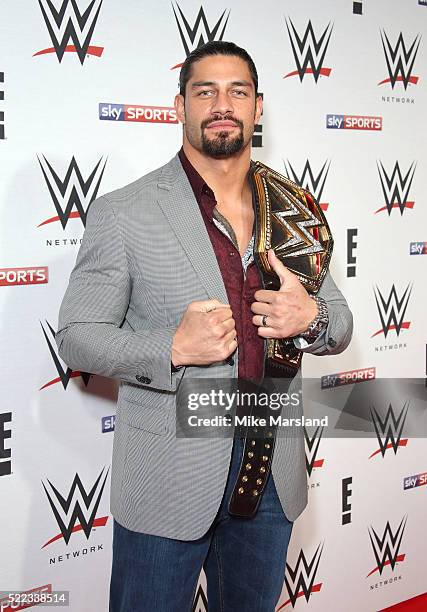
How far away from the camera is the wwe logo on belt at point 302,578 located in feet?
8.86

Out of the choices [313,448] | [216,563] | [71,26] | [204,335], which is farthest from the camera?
[313,448]

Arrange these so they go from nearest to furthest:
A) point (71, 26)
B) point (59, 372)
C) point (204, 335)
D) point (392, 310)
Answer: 1. point (204, 335)
2. point (71, 26)
3. point (59, 372)
4. point (392, 310)

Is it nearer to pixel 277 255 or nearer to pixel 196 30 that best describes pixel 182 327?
pixel 277 255

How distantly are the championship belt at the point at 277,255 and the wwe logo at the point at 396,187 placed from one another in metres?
0.98

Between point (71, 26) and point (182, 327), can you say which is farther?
point (71, 26)

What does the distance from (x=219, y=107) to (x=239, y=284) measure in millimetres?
391

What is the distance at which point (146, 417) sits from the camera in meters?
1.64

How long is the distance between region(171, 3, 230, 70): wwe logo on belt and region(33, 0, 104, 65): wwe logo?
25cm

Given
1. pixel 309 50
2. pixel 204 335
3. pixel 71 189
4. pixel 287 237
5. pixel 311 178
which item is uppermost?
pixel 309 50

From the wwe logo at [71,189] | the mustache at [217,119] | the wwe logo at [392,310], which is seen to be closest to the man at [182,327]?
the mustache at [217,119]

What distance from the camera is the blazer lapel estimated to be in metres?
1.61

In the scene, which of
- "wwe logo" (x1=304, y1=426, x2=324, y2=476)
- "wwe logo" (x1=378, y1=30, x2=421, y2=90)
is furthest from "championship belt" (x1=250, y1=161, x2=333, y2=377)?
"wwe logo" (x1=378, y1=30, x2=421, y2=90)

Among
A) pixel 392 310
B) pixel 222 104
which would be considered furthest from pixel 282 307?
pixel 392 310

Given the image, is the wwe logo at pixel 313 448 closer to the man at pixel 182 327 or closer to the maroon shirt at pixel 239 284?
the man at pixel 182 327
